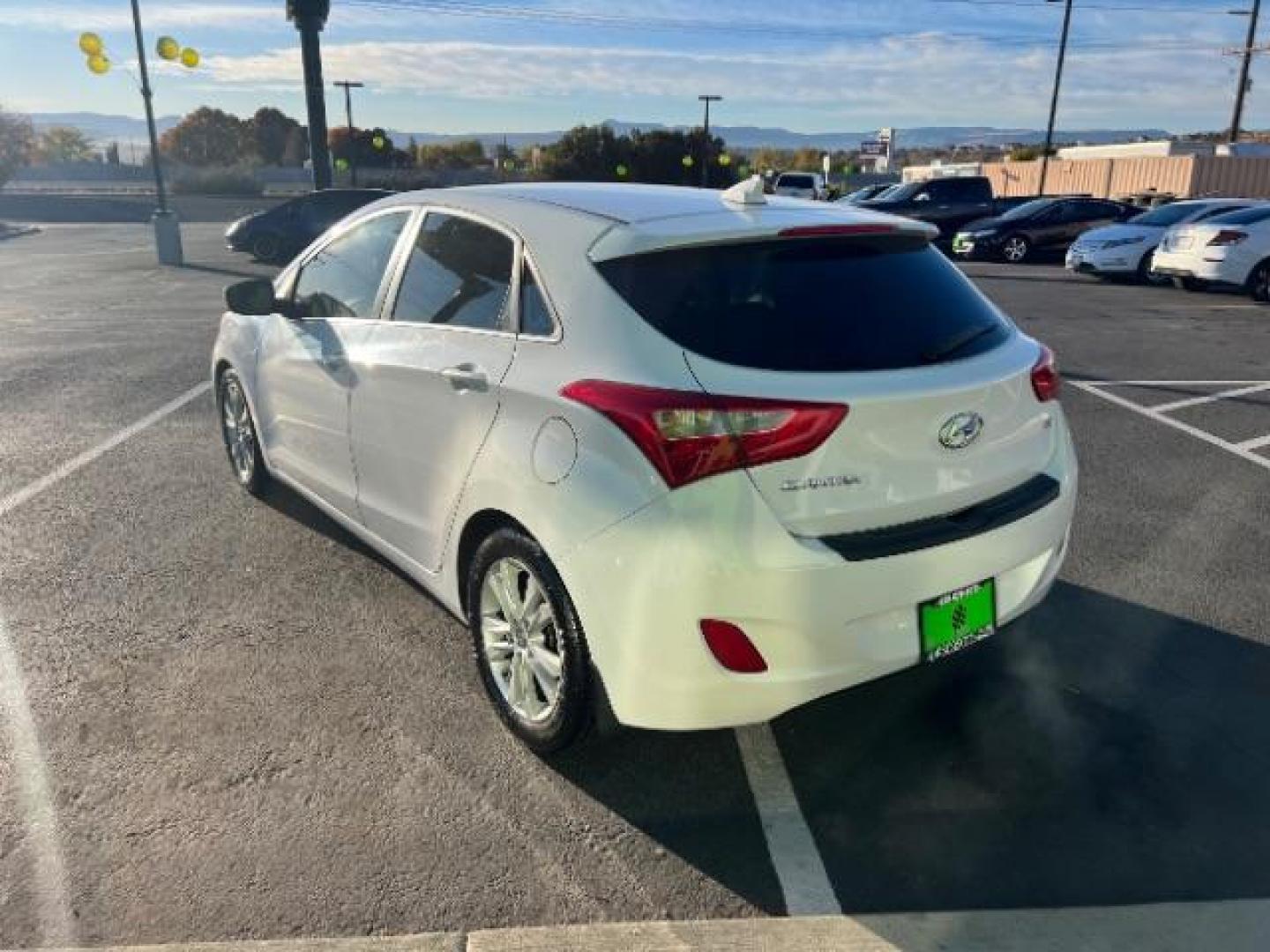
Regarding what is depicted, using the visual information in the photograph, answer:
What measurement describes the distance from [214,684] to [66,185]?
228 feet

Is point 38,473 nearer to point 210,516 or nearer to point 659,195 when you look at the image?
point 210,516

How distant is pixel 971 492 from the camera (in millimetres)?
2805

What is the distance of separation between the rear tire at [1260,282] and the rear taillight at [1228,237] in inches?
18.2

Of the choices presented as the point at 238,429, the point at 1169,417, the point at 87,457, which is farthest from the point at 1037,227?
the point at 87,457

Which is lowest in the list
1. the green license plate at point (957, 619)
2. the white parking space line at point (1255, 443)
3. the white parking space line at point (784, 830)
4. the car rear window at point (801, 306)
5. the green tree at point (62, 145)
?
the white parking space line at point (784, 830)

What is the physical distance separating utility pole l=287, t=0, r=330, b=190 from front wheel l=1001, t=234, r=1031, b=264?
13916mm

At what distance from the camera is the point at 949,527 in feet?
8.95

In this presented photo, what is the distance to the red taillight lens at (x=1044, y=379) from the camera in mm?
3088

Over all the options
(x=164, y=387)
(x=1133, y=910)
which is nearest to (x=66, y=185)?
(x=164, y=387)

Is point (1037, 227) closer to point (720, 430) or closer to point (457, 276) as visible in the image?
point (457, 276)

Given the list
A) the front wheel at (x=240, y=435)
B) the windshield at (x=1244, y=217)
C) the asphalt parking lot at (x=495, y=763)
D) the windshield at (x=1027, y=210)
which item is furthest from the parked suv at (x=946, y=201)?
the front wheel at (x=240, y=435)

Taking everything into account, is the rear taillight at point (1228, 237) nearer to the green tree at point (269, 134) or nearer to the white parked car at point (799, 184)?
the white parked car at point (799, 184)

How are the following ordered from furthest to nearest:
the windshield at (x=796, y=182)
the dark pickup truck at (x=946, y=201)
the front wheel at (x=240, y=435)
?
1. the windshield at (x=796, y=182)
2. the dark pickup truck at (x=946, y=201)
3. the front wheel at (x=240, y=435)

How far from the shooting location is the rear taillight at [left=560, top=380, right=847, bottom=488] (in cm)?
243
